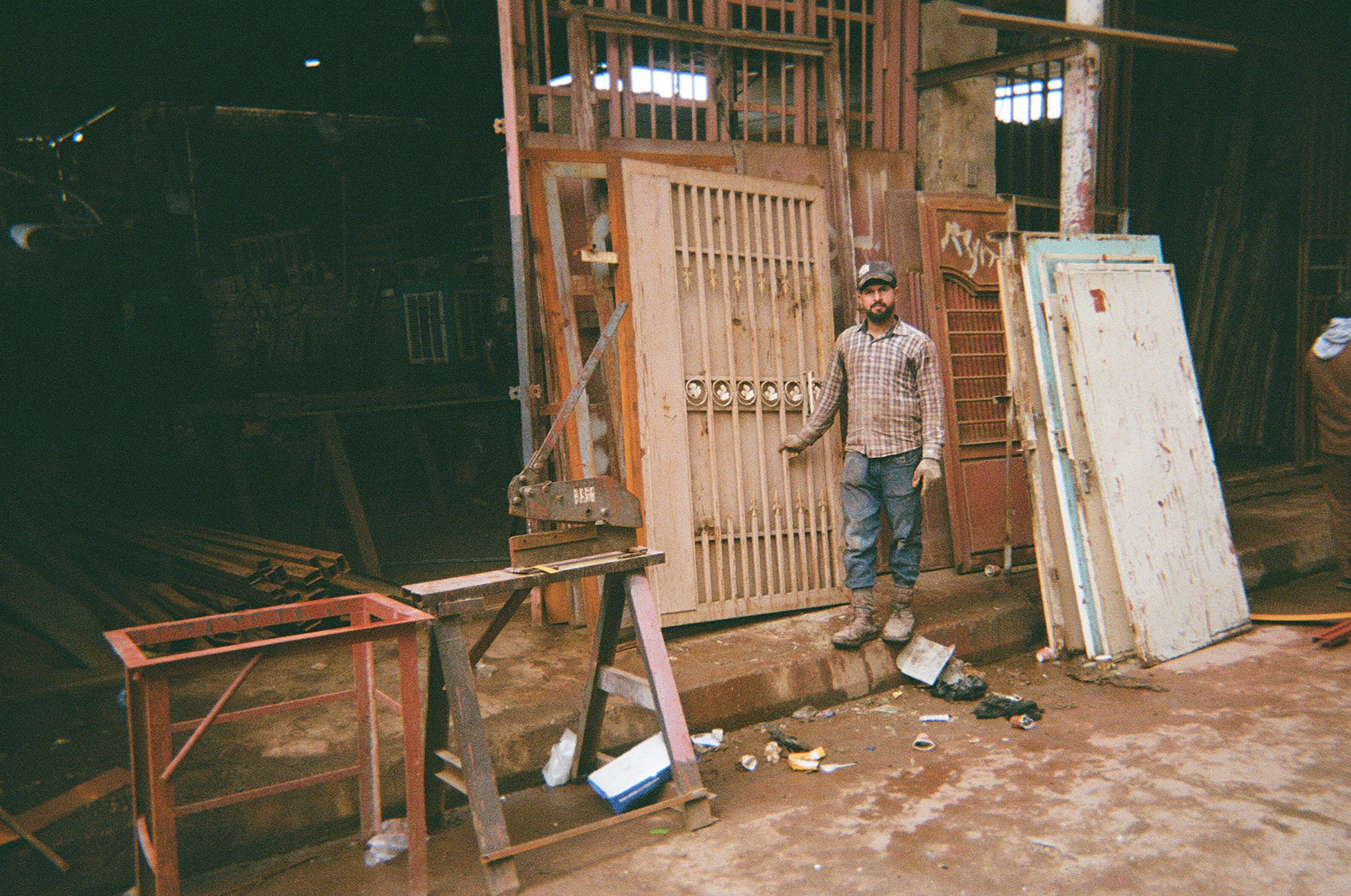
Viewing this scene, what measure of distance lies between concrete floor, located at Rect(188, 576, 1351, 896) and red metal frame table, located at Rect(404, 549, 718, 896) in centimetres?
15

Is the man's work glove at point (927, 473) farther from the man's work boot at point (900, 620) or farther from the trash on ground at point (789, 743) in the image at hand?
the trash on ground at point (789, 743)

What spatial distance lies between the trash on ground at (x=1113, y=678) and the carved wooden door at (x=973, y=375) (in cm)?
126

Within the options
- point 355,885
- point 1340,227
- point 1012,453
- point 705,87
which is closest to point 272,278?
point 705,87

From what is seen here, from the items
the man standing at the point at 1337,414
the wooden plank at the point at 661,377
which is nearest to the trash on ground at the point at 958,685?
the wooden plank at the point at 661,377

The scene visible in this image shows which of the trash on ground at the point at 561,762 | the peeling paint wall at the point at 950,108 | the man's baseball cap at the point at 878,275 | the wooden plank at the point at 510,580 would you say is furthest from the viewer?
the peeling paint wall at the point at 950,108

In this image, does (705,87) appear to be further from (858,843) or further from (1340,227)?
(1340,227)

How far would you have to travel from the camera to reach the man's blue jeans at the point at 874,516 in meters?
4.56

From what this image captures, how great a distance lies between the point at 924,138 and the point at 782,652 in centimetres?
364

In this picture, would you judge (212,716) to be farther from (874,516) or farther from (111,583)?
(111,583)

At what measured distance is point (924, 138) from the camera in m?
6.00

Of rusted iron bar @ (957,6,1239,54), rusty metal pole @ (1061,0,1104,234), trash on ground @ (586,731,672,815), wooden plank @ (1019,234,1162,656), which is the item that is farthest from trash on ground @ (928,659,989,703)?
rusted iron bar @ (957,6,1239,54)

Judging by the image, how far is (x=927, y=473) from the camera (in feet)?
14.4

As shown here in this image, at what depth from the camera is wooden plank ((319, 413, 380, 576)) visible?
5.99m

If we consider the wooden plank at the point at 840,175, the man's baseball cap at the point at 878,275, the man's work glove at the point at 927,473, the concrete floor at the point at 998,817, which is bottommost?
the concrete floor at the point at 998,817
